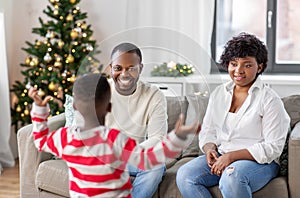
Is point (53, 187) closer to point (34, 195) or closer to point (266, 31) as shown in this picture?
point (34, 195)

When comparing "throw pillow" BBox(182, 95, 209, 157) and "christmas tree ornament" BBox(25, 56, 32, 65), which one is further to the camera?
"christmas tree ornament" BBox(25, 56, 32, 65)

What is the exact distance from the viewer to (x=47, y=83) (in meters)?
4.68

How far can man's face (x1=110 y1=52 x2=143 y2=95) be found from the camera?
2043mm

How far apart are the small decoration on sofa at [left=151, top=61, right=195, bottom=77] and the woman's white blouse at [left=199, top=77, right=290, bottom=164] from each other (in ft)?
2.09

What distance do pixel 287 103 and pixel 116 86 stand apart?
1.64m

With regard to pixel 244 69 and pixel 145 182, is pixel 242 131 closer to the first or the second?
pixel 244 69

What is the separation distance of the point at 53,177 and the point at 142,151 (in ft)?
4.29

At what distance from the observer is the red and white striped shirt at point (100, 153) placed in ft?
6.65

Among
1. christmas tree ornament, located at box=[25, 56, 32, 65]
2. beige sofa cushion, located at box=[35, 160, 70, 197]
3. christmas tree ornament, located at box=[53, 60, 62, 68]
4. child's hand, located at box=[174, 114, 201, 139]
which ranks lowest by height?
beige sofa cushion, located at box=[35, 160, 70, 197]

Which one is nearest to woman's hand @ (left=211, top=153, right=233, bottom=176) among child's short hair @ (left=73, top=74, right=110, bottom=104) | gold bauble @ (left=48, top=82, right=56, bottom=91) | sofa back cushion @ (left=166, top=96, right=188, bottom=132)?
sofa back cushion @ (left=166, top=96, right=188, bottom=132)

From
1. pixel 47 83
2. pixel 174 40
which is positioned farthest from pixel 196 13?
pixel 174 40

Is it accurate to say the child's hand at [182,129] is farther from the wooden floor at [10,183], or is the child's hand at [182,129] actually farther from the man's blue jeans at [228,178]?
the wooden floor at [10,183]

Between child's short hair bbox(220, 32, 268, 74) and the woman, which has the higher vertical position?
child's short hair bbox(220, 32, 268, 74)

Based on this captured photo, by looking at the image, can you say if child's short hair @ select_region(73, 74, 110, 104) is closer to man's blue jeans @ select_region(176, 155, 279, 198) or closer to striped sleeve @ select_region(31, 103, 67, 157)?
striped sleeve @ select_region(31, 103, 67, 157)
